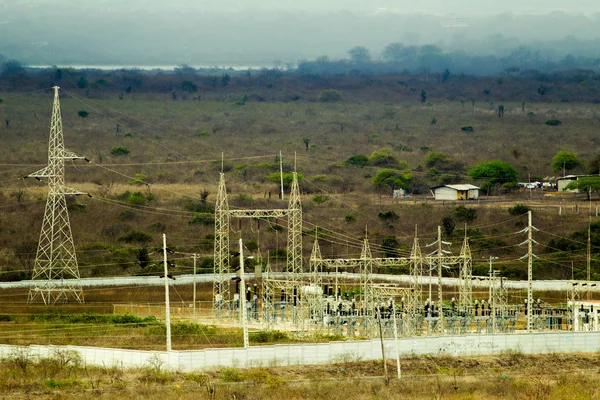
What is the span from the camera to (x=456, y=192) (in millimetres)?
122750

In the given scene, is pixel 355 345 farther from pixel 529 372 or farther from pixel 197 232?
pixel 197 232

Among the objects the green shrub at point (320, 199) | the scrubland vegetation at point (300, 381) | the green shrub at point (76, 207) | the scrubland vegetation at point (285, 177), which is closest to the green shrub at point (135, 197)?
the scrubland vegetation at point (285, 177)

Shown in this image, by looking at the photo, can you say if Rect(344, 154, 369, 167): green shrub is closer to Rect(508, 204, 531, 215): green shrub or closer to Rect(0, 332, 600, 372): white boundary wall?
Rect(508, 204, 531, 215): green shrub

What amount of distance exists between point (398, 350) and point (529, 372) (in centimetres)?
631

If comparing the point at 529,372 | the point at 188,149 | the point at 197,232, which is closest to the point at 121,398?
the point at 529,372

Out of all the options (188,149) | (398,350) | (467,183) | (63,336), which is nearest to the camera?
(398,350)

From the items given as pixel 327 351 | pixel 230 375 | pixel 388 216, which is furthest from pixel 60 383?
pixel 388 216

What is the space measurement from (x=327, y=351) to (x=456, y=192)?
252 feet

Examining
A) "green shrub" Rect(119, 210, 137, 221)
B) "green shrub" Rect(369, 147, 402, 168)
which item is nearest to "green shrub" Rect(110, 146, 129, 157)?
"green shrub" Rect(369, 147, 402, 168)

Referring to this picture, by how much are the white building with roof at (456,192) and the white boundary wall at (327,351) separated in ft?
228

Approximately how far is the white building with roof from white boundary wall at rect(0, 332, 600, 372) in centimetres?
6946

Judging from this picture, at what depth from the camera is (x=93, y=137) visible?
16050 cm

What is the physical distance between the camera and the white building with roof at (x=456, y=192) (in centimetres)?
12244

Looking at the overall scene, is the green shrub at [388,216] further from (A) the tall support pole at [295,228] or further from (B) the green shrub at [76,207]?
(A) the tall support pole at [295,228]
